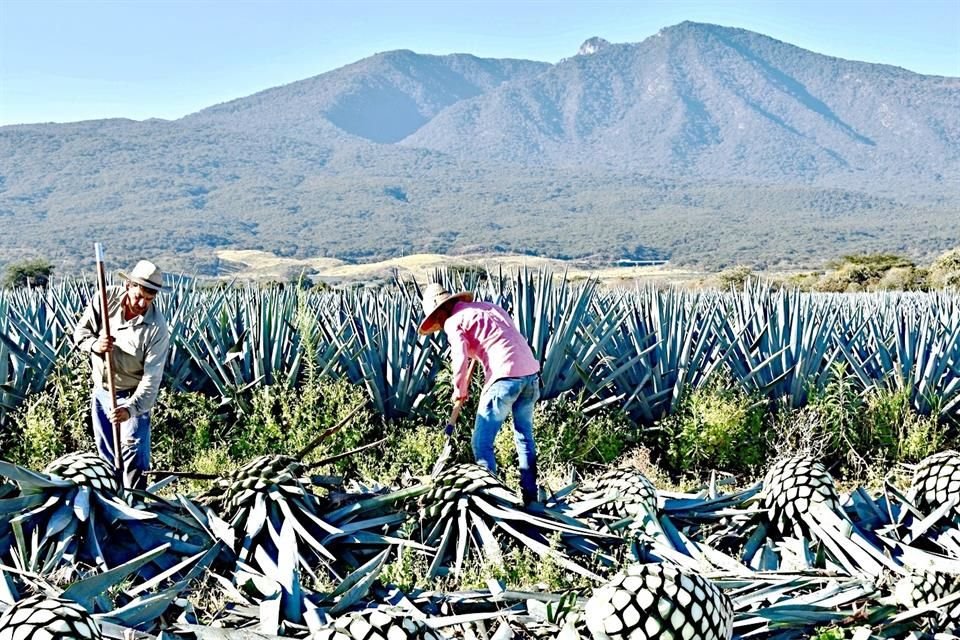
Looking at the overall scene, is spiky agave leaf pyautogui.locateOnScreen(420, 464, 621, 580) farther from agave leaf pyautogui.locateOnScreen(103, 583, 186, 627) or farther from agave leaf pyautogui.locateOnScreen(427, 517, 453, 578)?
agave leaf pyautogui.locateOnScreen(103, 583, 186, 627)

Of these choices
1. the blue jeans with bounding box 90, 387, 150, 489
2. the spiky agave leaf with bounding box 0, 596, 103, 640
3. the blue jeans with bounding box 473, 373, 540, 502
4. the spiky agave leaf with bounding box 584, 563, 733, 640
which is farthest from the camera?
the blue jeans with bounding box 473, 373, 540, 502

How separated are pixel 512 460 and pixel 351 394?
112 centimetres

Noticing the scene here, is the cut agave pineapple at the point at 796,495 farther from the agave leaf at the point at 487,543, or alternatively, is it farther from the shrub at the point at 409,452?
the shrub at the point at 409,452

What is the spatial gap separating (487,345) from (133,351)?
1.77 metres

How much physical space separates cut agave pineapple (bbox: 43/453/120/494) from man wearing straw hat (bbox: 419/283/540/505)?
6.89ft

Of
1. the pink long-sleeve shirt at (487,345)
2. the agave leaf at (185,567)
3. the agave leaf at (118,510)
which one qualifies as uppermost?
the pink long-sleeve shirt at (487,345)

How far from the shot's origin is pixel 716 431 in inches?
279

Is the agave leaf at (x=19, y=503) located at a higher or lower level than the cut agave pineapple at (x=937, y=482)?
higher

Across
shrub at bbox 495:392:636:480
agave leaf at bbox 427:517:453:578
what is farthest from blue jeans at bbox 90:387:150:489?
shrub at bbox 495:392:636:480

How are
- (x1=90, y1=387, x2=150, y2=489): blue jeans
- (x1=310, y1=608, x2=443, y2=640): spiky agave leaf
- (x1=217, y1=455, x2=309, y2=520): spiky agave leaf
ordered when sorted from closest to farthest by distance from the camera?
(x1=310, y1=608, x2=443, y2=640): spiky agave leaf, (x1=217, y1=455, x2=309, y2=520): spiky agave leaf, (x1=90, y1=387, x2=150, y2=489): blue jeans

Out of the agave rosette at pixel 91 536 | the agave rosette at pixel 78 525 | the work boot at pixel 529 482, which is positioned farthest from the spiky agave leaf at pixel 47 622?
the work boot at pixel 529 482

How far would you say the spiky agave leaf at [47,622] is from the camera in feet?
8.18

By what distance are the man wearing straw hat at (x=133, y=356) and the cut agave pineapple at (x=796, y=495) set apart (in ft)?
9.70

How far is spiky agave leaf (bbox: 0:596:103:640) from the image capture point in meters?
2.49
